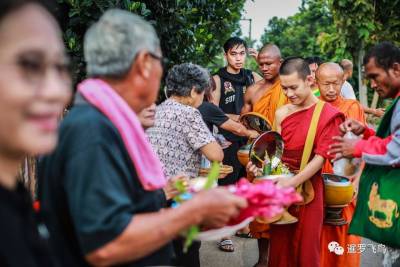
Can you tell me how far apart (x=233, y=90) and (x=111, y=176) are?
195 inches

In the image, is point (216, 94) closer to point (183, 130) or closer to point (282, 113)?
point (282, 113)

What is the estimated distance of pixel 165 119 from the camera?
3.56 metres

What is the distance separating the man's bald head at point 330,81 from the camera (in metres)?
5.17

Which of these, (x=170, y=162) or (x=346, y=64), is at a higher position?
(x=346, y=64)

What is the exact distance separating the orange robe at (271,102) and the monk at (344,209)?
16.6 inches

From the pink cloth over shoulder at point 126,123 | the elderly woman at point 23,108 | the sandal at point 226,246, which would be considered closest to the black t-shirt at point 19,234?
the elderly woman at point 23,108

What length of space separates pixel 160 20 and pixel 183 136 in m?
1.93

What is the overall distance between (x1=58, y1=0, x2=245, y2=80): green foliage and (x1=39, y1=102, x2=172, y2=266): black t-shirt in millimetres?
2667

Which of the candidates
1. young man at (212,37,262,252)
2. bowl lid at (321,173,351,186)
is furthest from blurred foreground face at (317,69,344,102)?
young man at (212,37,262,252)

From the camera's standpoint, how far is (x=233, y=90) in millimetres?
6453

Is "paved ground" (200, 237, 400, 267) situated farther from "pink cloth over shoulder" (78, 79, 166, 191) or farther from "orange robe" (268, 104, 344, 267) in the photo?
"pink cloth over shoulder" (78, 79, 166, 191)

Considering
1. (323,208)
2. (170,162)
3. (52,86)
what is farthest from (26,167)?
(52,86)

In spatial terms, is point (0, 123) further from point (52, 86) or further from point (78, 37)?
point (78, 37)

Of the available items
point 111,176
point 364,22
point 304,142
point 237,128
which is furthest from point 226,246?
point 364,22
